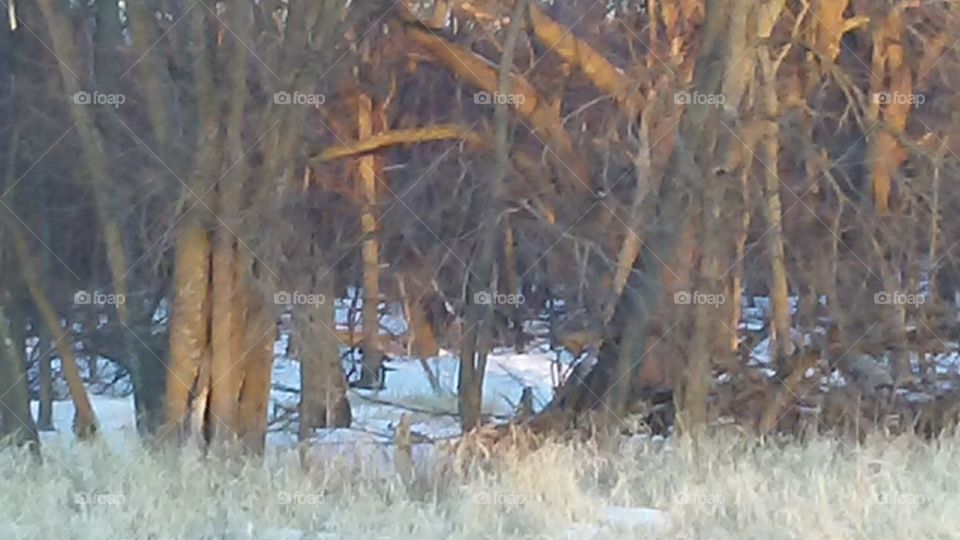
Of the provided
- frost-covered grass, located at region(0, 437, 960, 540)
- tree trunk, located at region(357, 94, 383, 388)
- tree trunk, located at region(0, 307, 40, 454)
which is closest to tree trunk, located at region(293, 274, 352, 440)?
tree trunk, located at region(357, 94, 383, 388)

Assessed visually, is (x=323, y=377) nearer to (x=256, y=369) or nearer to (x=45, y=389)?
(x=256, y=369)

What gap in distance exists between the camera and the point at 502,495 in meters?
7.60

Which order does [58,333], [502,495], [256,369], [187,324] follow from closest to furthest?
1. [502,495]
2. [187,324]
3. [256,369]
4. [58,333]

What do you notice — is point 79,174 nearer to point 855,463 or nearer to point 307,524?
point 307,524

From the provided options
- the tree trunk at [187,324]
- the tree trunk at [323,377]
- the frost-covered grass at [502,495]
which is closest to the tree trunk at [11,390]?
the tree trunk at [187,324]

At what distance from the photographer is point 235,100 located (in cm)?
960

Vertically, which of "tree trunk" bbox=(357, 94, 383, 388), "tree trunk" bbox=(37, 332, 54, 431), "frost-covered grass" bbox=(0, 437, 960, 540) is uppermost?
"tree trunk" bbox=(357, 94, 383, 388)

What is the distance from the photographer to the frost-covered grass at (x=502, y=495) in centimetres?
691

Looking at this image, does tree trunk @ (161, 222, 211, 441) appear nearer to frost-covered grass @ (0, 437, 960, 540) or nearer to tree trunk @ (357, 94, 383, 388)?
frost-covered grass @ (0, 437, 960, 540)

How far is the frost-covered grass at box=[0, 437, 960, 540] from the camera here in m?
6.91

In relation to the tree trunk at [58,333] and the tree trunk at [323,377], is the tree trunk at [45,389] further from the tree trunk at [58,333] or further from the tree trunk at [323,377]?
the tree trunk at [323,377]

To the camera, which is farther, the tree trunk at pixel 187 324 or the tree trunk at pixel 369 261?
the tree trunk at pixel 369 261

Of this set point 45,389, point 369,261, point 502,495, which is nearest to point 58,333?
point 45,389

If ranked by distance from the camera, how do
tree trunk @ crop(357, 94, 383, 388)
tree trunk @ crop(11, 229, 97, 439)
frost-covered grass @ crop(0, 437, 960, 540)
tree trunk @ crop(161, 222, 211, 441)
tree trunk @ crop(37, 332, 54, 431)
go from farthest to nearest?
1. tree trunk @ crop(357, 94, 383, 388)
2. tree trunk @ crop(37, 332, 54, 431)
3. tree trunk @ crop(11, 229, 97, 439)
4. tree trunk @ crop(161, 222, 211, 441)
5. frost-covered grass @ crop(0, 437, 960, 540)
